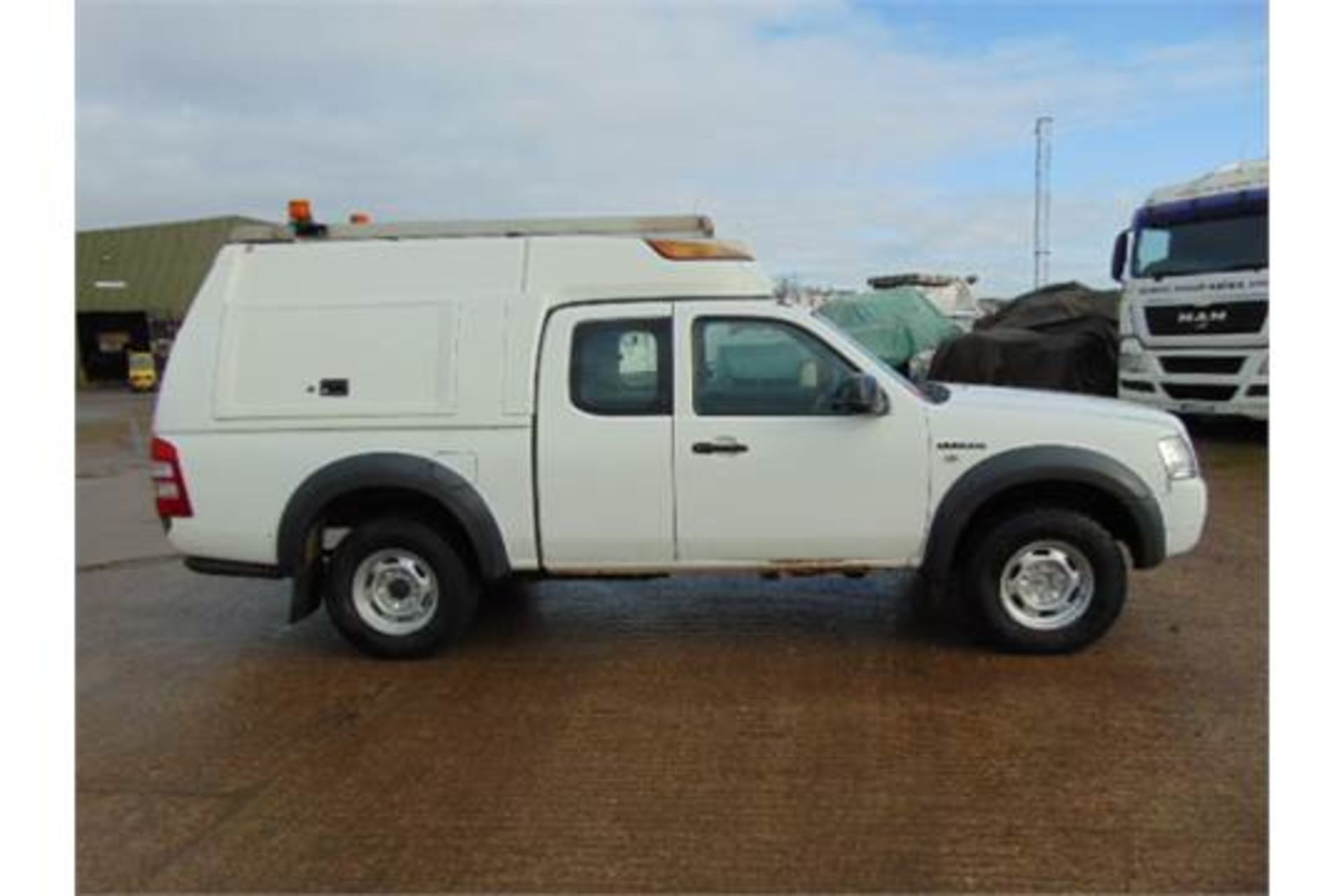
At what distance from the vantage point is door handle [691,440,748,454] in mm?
4789

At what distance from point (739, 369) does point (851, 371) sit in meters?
0.56

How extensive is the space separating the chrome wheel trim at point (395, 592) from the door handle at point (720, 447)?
1567 mm

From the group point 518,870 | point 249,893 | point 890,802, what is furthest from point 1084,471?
point 249,893

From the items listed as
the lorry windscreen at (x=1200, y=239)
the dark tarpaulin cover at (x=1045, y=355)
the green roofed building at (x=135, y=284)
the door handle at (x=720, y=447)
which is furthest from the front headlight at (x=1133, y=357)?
the green roofed building at (x=135, y=284)

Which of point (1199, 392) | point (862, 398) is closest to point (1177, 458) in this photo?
point (862, 398)

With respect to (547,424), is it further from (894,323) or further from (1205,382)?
(894,323)

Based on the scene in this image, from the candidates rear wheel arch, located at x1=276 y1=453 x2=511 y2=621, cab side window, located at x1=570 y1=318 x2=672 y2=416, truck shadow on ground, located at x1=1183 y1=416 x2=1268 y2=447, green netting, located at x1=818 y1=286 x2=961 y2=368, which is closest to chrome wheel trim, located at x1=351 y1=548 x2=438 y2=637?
rear wheel arch, located at x1=276 y1=453 x2=511 y2=621

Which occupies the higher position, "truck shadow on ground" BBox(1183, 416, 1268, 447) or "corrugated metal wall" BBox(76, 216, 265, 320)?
"corrugated metal wall" BBox(76, 216, 265, 320)

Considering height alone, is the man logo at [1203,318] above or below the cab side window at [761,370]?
above

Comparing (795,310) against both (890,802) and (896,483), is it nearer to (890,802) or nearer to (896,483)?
(896,483)

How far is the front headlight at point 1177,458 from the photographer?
4.80 metres

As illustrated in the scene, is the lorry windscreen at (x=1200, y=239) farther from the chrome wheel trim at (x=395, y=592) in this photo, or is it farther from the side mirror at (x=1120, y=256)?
the chrome wheel trim at (x=395, y=592)

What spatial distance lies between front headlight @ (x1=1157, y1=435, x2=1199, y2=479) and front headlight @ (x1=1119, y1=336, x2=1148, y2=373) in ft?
27.9

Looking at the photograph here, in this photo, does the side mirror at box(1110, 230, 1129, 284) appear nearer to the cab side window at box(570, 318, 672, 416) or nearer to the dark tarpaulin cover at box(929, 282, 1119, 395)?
the dark tarpaulin cover at box(929, 282, 1119, 395)
